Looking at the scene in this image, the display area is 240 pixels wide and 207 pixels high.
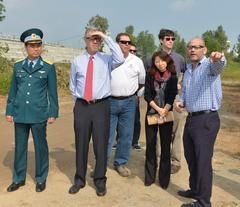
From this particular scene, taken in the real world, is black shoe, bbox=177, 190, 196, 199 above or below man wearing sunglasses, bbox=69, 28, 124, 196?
below

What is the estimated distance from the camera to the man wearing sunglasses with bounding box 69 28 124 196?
5.35 m

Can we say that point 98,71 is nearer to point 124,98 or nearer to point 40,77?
point 40,77

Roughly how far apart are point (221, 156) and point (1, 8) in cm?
1854

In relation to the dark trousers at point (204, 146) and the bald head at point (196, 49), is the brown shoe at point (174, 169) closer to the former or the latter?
the dark trousers at point (204, 146)

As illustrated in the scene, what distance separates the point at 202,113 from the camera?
4844 mm

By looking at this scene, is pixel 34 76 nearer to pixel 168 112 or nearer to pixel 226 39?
pixel 168 112

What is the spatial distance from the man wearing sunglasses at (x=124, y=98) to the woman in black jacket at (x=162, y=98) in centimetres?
58

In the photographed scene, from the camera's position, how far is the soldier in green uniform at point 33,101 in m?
5.43

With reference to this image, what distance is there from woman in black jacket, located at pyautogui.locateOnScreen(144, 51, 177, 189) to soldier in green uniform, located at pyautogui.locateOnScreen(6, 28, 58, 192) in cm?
125

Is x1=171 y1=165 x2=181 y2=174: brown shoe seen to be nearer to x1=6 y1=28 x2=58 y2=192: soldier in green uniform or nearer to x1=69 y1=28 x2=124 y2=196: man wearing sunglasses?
x1=69 y1=28 x2=124 y2=196: man wearing sunglasses

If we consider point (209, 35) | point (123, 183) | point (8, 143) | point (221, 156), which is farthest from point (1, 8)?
point (209, 35)

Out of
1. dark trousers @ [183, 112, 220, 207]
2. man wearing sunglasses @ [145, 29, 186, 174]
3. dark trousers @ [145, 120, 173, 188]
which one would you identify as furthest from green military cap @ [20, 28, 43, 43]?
dark trousers @ [183, 112, 220, 207]

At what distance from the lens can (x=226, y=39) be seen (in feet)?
213

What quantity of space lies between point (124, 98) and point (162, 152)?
1.01 m
